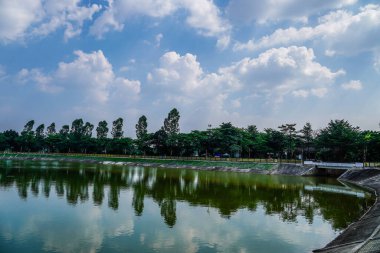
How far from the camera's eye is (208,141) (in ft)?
300

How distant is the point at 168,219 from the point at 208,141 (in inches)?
2721

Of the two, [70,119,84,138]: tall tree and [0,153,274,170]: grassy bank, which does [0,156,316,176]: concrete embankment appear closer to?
[0,153,274,170]: grassy bank

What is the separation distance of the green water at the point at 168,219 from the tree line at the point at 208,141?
32860mm

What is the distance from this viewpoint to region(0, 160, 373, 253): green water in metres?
16.7

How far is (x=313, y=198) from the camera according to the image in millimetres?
33719

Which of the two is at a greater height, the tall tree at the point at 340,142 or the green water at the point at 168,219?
the tall tree at the point at 340,142

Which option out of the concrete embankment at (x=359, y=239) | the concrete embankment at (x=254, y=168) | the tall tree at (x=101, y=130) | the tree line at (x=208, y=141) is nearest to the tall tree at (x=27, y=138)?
the tree line at (x=208, y=141)

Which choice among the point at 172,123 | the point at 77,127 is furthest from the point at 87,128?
the point at 172,123

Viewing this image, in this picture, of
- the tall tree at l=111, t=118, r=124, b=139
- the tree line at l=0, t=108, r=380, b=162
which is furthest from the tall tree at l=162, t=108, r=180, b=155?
the tall tree at l=111, t=118, r=124, b=139

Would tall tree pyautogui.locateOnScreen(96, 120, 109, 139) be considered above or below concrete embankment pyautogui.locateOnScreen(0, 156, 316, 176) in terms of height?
above

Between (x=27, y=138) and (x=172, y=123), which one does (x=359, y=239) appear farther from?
(x=27, y=138)

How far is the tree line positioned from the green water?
3286 centimetres

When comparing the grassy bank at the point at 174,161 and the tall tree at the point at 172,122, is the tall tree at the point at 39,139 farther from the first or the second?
the tall tree at the point at 172,122

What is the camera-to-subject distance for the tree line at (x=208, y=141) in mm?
65938
